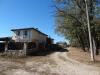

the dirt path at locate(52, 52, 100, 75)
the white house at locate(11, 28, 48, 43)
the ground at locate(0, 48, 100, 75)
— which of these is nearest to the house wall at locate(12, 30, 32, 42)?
the white house at locate(11, 28, 48, 43)

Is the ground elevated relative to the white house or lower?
lower

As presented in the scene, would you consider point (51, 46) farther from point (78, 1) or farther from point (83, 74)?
point (83, 74)

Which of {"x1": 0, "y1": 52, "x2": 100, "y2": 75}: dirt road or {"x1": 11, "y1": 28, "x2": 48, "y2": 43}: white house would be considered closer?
{"x1": 0, "y1": 52, "x2": 100, "y2": 75}: dirt road

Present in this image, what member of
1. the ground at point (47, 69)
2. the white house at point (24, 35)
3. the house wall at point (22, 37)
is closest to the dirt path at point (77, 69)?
the ground at point (47, 69)

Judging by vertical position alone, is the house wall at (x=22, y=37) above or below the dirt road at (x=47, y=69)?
above

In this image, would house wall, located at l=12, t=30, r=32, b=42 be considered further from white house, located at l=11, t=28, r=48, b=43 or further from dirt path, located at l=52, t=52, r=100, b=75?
dirt path, located at l=52, t=52, r=100, b=75

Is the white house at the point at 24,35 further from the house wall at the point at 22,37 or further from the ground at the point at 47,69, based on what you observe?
the ground at the point at 47,69

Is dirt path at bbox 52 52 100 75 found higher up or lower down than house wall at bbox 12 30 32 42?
lower down

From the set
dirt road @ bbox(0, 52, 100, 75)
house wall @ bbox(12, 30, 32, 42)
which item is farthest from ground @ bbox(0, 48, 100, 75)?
house wall @ bbox(12, 30, 32, 42)

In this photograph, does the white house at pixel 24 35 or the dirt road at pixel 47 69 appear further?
the white house at pixel 24 35

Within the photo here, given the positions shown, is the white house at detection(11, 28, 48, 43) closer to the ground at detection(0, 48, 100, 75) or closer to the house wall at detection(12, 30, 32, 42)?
the house wall at detection(12, 30, 32, 42)

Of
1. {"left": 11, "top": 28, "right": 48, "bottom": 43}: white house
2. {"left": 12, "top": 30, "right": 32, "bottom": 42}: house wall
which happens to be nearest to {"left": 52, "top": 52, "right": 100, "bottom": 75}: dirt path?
{"left": 12, "top": 30, "right": 32, "bottom": 42}: house wall

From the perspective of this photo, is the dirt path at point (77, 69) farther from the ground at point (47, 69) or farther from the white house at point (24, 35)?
the white house at point (24, 35)

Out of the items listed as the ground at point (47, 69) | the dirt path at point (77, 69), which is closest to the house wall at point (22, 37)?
the ground at point (47, 69)
